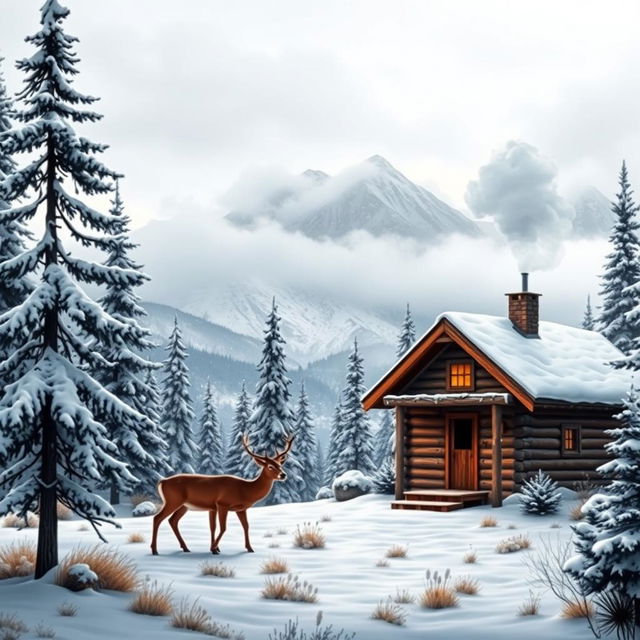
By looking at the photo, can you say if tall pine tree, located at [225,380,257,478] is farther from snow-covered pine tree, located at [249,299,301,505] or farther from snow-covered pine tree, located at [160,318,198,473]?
snow-covered pine tree, located at [249,299,301,505]

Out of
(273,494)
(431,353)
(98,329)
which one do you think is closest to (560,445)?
(431,353)

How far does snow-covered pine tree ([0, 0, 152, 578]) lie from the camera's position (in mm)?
13719

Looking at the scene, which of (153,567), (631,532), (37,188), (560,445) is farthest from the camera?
(560,445)

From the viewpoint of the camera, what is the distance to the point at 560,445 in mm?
29328

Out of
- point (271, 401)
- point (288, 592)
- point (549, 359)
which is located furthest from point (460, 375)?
point (271, 401)

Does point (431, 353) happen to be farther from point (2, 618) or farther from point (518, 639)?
point (2, 618)

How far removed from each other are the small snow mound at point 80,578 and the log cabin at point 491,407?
49.9 ft

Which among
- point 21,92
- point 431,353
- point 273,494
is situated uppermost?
point 21,92

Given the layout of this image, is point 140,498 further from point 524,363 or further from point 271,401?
point 524,363

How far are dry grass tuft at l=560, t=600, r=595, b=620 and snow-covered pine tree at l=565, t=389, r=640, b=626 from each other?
1.30 ft

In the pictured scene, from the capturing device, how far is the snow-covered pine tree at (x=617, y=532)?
38.7 feet

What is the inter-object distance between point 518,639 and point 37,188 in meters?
8.89

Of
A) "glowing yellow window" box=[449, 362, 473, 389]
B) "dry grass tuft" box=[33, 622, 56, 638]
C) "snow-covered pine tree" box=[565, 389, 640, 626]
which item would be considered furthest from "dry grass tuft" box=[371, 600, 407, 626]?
"glowing yellow window" box=[449, 362, 473, 389]

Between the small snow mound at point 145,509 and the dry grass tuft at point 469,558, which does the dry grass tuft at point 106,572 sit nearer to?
the dry grass tuft at point 469,558
